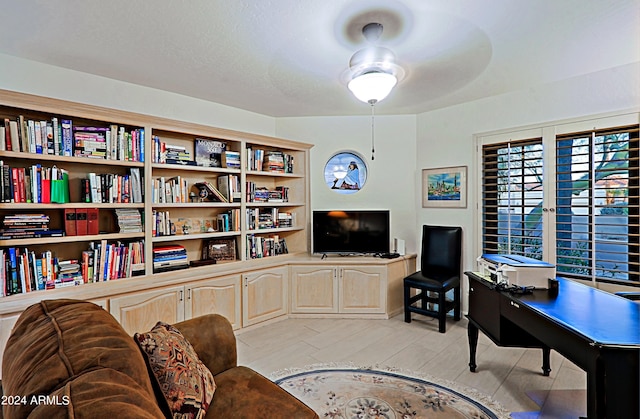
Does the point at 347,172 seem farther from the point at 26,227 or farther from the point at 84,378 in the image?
the point at 84,378

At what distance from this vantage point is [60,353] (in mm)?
881

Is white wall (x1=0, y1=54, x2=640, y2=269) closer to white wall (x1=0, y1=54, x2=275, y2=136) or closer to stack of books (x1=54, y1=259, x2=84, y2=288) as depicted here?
white wall (x1=0, y1=54, x2=275, y2=136)

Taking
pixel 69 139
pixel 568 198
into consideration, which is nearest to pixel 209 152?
pixel 69 139

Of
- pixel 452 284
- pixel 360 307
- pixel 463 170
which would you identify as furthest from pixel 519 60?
pixel 360 307

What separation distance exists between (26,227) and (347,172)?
10.7ft

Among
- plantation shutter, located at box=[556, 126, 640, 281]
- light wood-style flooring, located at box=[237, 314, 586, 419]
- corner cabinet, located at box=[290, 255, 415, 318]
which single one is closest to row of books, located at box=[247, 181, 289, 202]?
corner cabinet, located at box=[290, 255, 415, 318]

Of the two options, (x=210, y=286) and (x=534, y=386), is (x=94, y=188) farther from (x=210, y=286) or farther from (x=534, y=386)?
(x=534, y=386)

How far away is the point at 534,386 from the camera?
239cm

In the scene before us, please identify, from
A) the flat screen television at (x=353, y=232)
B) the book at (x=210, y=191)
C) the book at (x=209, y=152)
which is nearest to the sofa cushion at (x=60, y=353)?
the book at (x=210, y=191)

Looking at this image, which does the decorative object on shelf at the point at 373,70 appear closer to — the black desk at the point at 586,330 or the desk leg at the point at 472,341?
the black desk at the point at 586,330

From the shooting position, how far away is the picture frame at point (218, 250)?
11.8 feet

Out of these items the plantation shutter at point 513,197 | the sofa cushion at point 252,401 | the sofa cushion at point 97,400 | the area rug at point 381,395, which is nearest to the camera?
the sofa cushion at point 97,400

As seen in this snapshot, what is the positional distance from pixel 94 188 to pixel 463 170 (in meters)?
3.75

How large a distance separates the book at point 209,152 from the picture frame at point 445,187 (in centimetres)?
252
